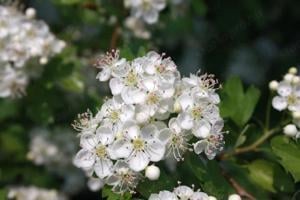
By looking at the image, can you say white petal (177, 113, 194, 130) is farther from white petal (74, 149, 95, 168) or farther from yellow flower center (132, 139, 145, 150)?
white petal (74, 149, 95, 168)

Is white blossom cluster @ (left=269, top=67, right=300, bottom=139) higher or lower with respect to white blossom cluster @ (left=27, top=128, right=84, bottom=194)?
lower

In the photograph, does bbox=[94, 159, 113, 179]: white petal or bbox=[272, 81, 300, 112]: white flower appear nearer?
bbox=[94, 159, 113, 179]: white petal

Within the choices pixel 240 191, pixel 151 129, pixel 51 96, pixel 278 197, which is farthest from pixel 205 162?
pixel 51 96

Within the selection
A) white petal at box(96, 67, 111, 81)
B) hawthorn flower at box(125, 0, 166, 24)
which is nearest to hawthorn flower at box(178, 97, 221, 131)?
white petal at box(96, 67, 111, 81)

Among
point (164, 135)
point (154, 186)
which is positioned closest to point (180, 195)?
point (154, 186)

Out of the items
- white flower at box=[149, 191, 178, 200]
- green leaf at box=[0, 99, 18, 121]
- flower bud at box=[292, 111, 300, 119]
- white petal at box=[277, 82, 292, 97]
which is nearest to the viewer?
white flower at box=[149, 191, 178, 200]

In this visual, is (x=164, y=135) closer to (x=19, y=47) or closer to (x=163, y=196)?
(x=163, y=196)

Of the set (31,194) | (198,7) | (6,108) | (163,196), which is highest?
(198,7)
